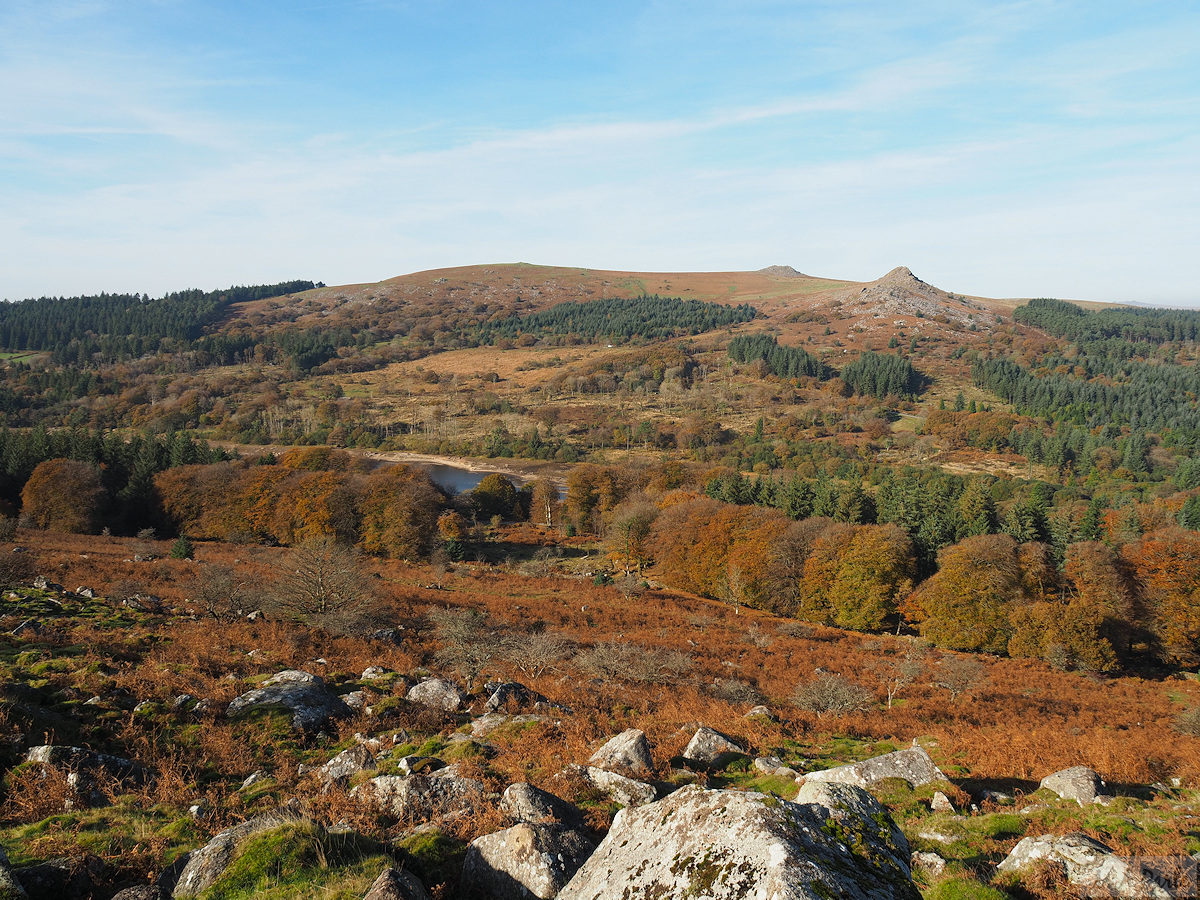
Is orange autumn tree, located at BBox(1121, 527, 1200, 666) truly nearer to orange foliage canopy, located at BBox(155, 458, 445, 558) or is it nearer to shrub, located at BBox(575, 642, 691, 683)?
shrub, located at BBox(575, 642, 691, 683)

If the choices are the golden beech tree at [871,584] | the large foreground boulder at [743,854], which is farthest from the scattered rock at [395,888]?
the golden beech tree at [871,584]

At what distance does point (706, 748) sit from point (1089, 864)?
7725 millimetres

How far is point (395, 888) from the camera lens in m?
6.39

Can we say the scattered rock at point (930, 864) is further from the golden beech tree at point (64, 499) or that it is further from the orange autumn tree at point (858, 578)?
the golden beech tree at point (64, 499)

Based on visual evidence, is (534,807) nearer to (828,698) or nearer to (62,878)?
(62,878)

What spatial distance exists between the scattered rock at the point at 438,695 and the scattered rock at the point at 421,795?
6596 millimetres

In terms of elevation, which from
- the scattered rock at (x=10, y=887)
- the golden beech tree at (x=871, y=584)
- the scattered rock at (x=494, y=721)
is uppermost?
the scattered rock at (x=10, y=887)

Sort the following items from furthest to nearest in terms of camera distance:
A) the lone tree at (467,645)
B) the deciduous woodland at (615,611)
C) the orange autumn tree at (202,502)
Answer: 1. the orange autumn tree at (202,502)
2. the lone tree at (467,645)
3. the deciduous woodland at (615,611)

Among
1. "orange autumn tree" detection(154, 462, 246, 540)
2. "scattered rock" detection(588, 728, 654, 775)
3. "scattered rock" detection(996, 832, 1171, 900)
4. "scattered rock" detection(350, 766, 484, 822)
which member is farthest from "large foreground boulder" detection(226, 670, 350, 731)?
"orange autumn tree" detection(154, 462, 246, 540)

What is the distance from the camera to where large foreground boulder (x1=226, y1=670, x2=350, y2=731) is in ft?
48.6

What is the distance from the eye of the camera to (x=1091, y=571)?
54750 millimetres

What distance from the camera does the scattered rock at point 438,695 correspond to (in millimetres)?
17391

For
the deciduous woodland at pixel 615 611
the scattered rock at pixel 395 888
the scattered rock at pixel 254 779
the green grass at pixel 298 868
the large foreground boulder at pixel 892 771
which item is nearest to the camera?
the scattered rock at pixel 395 888

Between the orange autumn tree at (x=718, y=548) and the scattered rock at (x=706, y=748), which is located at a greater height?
the scattered rock at (x=706, y=748)
